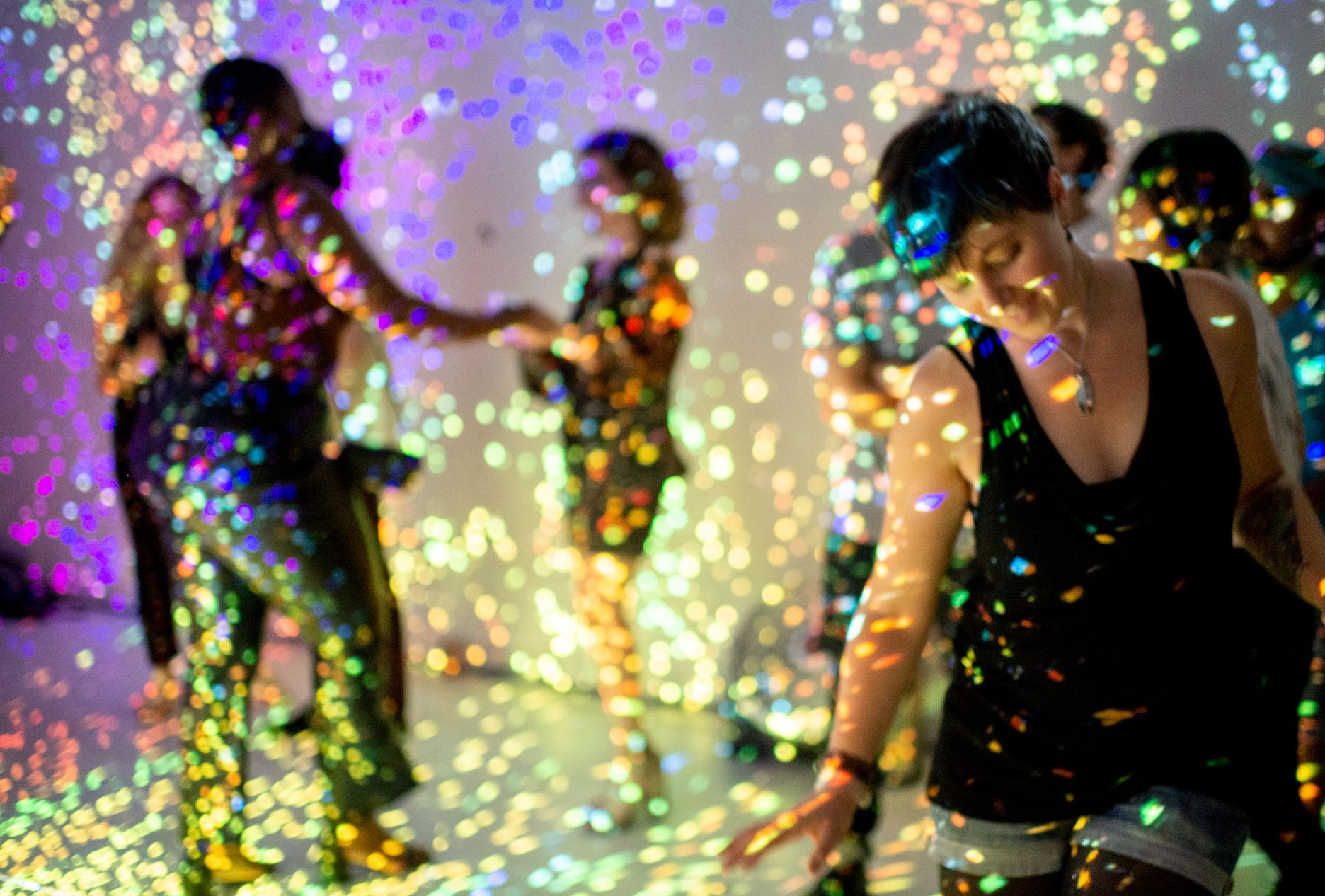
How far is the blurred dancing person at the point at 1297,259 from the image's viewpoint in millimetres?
1911

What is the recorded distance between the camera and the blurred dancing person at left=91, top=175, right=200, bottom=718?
2.51 metres

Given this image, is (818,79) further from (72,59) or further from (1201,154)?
(72,59)

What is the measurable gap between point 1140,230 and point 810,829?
113cm

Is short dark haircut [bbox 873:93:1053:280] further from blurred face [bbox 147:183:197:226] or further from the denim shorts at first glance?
blurred face [bbox 147:183:197:226]

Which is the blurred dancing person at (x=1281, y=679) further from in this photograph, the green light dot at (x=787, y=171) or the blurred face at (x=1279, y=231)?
the green light dot at (x=787, y=171)

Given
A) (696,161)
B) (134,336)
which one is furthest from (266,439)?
(696,161)

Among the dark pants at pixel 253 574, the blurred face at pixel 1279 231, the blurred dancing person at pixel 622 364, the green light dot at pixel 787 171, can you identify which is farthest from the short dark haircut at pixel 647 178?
the blurred face at pixel 1279 231

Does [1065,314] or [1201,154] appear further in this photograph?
[1201,154]

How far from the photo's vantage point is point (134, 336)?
2.63 meters

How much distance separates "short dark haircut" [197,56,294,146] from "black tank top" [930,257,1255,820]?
1431 mm

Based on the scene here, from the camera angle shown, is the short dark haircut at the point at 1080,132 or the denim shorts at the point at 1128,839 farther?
the short dark haircut at the point at 1080,132

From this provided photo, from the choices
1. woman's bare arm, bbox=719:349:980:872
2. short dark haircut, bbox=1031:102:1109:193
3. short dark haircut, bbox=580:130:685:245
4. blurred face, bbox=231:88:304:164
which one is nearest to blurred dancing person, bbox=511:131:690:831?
short dark haircut, bbox=580:130:685:245

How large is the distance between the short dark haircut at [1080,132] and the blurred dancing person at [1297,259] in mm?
284

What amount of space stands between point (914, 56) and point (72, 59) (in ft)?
10.9
